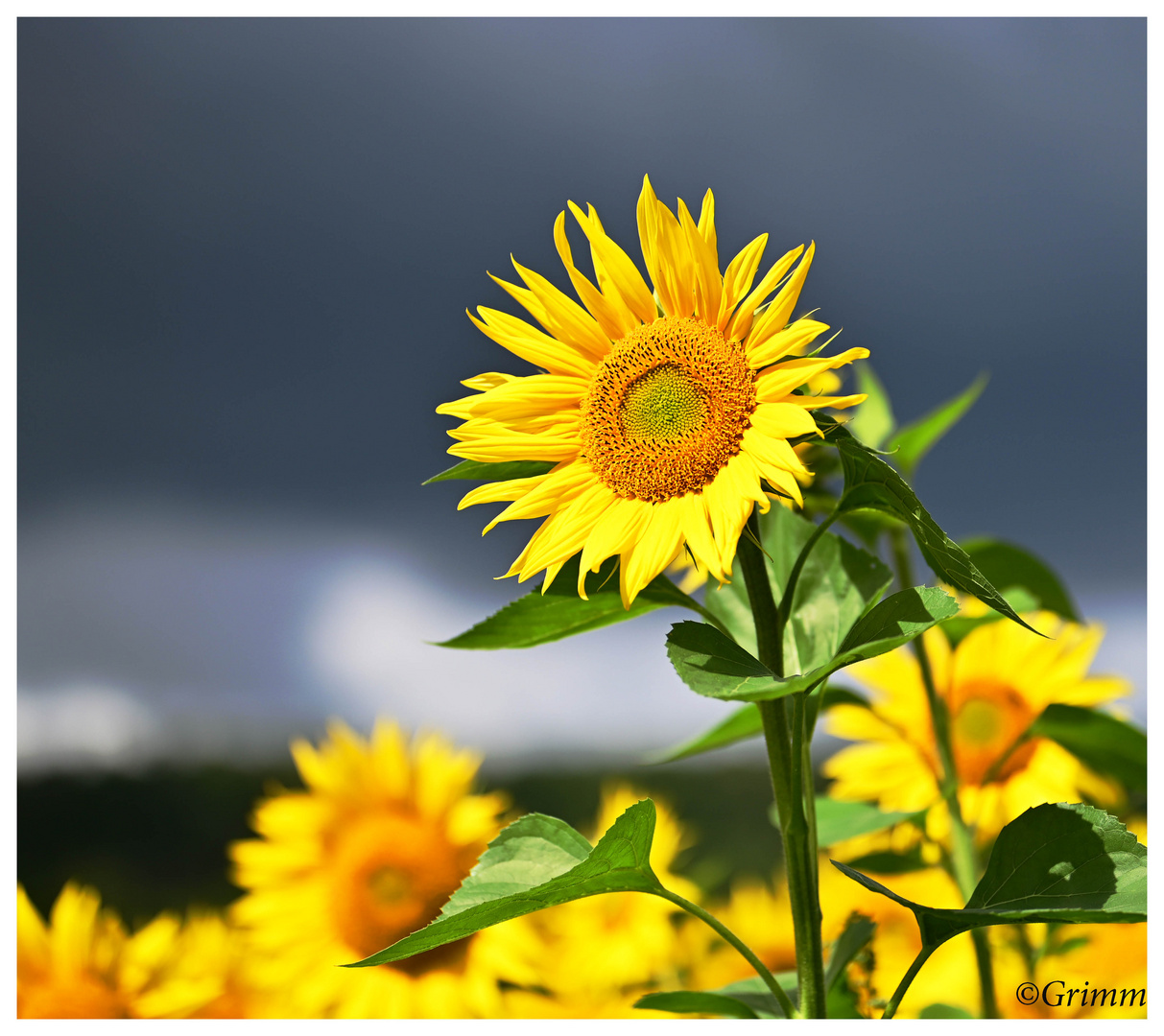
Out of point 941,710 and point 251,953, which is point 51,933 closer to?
point 251,953

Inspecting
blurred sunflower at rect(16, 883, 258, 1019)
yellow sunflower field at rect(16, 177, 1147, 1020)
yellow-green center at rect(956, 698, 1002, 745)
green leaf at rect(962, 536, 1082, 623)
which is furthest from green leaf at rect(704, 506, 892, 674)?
blurred sunflower at rect(16, 883, 258, 1019)

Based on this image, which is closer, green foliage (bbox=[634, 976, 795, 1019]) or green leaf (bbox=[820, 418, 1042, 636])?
green leaf (bbox=[820, 418, 1042, 636])

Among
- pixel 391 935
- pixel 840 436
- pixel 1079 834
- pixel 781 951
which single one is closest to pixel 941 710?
pixel 1079 834

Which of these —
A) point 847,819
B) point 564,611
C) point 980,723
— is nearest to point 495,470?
point 564,611

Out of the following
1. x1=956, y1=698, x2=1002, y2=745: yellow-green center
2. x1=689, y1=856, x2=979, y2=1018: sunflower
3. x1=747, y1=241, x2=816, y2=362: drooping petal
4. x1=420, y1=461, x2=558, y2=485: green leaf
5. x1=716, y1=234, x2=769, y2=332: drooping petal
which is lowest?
x1=689, y1=856, x2=979, y2=1018: sunflower

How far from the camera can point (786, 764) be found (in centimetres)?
44

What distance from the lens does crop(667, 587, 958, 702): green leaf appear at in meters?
0.35

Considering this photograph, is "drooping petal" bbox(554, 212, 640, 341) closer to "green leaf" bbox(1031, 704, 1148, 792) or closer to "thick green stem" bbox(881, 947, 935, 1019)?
"thick green stem" bbox(881, 947, 935, 1019)

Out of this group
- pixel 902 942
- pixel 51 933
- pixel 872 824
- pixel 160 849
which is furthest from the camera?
pixel 160 849

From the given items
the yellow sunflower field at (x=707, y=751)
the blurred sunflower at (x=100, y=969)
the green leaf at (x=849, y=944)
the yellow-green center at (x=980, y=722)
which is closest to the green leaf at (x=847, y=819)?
the yellow sunflower field at (x=707, y=751)

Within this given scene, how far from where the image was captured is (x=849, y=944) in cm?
56

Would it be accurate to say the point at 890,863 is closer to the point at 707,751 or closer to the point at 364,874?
the point at 707,751

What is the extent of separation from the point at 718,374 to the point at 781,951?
3.47ft

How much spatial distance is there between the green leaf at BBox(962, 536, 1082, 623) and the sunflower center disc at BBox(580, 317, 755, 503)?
487mm
